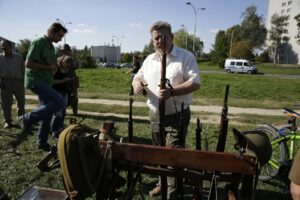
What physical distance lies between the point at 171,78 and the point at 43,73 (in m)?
2.74

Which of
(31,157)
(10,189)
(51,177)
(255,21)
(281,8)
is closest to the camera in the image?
(10,189)

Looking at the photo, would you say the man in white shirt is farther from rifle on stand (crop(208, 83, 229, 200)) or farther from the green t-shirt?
the green t-shirt

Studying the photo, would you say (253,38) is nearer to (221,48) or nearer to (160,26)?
(221,48)

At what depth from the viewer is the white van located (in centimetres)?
4247

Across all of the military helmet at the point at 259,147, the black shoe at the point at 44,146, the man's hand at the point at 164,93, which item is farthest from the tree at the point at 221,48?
the military helmet at the point at 259,147

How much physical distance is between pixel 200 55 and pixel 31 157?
99166 mm

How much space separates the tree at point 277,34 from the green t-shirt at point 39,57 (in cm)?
8490

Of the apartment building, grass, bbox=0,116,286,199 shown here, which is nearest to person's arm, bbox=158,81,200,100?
grass, bbox=0,116,286,199

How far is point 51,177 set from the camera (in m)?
4.46

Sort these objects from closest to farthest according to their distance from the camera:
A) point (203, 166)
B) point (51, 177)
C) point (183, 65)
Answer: point (203, 166)
point (183, 65)
point (51, 177)

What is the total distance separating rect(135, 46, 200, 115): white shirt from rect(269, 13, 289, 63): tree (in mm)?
85867

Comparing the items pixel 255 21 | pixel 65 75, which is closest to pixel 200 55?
pixel 255 21

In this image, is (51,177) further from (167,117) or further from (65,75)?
(65,75)

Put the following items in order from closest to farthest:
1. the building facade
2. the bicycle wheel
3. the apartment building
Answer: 1. the bicycle wheel
2. the apartment building
3. the building facade
